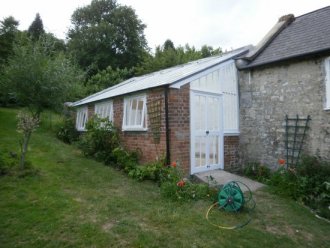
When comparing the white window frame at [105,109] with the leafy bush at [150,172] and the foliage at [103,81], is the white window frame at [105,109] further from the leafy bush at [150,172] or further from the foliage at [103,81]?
the foliage at [103,81]

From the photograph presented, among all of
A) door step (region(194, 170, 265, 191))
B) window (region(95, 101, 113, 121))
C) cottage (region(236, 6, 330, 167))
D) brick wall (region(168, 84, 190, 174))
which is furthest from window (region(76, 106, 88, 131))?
cottage (region(236, 6, 330, 167))

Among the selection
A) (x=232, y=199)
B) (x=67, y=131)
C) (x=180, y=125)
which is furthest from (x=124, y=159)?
(x=67, y=131)

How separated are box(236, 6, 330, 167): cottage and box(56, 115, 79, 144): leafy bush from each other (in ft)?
31.7

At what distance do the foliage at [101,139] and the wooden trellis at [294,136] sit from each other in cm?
587

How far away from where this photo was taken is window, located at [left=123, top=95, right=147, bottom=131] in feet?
28.1

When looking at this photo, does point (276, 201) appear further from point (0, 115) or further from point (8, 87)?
point (0, 115)

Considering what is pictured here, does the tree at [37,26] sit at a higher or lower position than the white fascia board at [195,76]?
higher

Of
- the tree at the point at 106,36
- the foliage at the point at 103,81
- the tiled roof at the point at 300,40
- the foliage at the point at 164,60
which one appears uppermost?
the tree at the point at 106,36

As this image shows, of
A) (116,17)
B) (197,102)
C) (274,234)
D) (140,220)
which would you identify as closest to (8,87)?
(197,102)

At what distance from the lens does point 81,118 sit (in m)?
14.7

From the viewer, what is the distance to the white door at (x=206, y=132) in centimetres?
777

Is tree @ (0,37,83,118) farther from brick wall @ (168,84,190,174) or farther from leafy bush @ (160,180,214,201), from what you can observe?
leafy bush @ (160,180,214,201)

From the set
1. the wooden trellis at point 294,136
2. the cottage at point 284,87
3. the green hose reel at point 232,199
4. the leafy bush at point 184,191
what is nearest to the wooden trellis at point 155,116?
the leafy bush at point 184,191

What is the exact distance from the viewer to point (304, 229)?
4.76m
